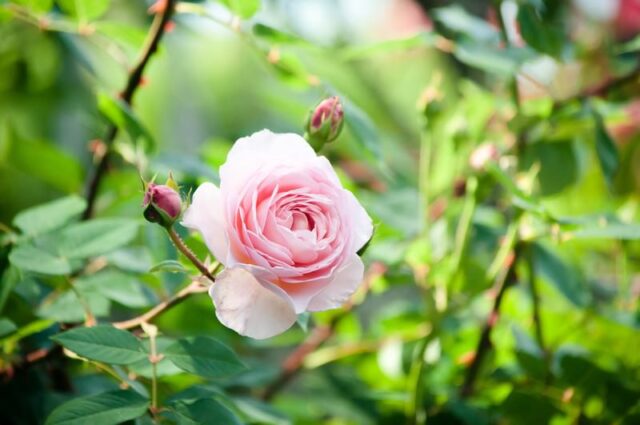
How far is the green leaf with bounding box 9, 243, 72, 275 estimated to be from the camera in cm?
46

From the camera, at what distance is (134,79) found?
59 centimetres

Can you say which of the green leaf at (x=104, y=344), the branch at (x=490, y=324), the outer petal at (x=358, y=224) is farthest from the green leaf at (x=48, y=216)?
the branch at (x=490, y=324)

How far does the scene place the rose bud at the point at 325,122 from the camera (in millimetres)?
439

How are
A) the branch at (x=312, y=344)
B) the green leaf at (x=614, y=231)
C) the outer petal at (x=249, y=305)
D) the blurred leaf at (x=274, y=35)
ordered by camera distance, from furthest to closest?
the branch at (x=312, y=344) < the blurred leaf at (x=274, y=35) < the green leaf at (x=614, y=231) < the outer petal at (x=249, y=305)

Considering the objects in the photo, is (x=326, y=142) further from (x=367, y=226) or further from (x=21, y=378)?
(x=21, y=378)

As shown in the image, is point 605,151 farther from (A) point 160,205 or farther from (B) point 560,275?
(A) point 160,205

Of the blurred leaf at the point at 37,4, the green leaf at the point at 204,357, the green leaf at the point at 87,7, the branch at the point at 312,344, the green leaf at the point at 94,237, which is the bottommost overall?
the branch at the point at 312,344

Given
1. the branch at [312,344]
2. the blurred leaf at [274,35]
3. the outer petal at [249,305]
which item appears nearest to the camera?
the outer petal at [249,305]

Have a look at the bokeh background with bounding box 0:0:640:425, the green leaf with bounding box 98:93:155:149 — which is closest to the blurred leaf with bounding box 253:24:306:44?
the bokeh background with bounding box 0:0:640:425

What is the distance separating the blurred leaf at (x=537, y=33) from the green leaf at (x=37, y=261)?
0.39m

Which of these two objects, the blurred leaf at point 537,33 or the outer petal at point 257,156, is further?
the blurred leaf at point 537,33

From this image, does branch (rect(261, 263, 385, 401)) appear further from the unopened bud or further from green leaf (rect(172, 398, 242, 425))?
green leaf (rect(172, 398, 242, 425))

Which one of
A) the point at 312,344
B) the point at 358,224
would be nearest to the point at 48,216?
the point at 358,224

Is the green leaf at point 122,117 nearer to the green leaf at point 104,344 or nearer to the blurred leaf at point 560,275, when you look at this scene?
the green leaf at point 104,344
